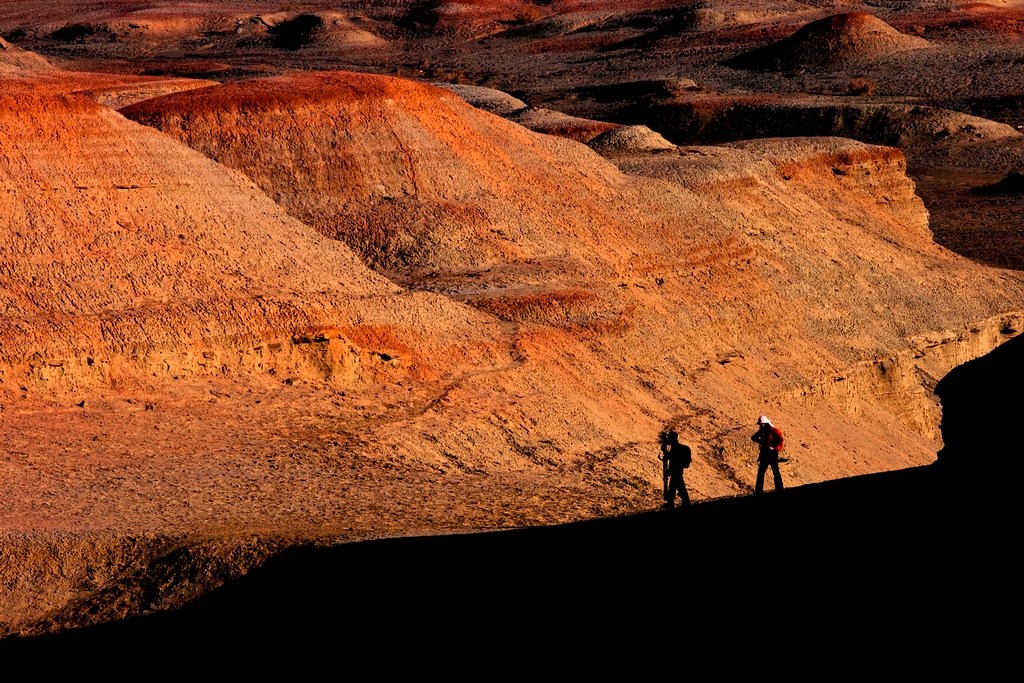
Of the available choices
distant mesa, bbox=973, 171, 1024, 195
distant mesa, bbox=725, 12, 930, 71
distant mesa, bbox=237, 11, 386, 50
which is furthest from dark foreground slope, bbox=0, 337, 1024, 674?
distant mesa, bbox=237, 11, 386, 50

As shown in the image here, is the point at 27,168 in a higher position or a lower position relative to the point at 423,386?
higher

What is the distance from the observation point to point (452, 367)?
22031mm

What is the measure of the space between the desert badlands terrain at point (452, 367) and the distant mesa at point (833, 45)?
1284 inches

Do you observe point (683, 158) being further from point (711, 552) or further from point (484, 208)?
point (711, 552)

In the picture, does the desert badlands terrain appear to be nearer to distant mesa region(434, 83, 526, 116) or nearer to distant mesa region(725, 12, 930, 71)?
distant mesa region(434, 83, 526, 116)

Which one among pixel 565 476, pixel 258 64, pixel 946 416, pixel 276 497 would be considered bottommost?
pixel 258 64

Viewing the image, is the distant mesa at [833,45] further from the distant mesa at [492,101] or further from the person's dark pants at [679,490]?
the person's dark pants at [679,490]

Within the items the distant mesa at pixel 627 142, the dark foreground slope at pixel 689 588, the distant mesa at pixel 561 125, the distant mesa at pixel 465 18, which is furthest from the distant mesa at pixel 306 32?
the dark foreground slope at pixel 689 588

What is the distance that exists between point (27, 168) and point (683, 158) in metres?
15.3

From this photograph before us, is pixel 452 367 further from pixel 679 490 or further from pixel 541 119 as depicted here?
pixel 541 119

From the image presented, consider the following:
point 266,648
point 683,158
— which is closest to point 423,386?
point 266,648

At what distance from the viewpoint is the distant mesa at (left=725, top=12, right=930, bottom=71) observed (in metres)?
71.8

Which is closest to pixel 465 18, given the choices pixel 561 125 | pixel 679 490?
pixel 561 125

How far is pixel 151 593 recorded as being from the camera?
558 inches
